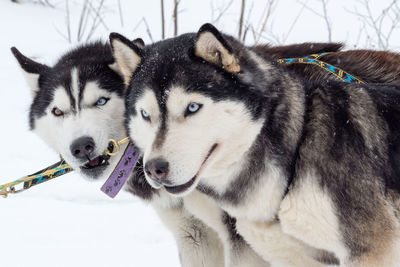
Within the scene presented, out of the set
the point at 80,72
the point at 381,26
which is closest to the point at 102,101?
the point at 80,72

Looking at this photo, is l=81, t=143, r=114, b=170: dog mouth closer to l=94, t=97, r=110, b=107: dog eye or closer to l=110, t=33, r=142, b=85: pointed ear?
l=94, t=97, r=110, b=107: dog eye

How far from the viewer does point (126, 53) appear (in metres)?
2.23

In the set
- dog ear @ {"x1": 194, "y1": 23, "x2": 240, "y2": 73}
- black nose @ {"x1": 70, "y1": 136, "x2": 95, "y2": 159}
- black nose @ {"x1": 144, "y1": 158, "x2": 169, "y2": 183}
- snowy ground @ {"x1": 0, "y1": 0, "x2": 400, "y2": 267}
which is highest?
dog ear @ {"x1": 194, "y1": 23, "x2": 240, "y2": 73}

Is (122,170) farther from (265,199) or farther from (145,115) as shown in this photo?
(265,199)

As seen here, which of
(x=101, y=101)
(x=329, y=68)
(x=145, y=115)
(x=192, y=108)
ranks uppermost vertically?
(x=192, y=108)

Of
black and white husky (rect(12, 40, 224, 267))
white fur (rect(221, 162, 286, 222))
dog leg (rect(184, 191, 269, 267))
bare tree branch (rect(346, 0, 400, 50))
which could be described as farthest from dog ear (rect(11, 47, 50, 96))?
bare tree branch (rect(346, 0, 400, 50))

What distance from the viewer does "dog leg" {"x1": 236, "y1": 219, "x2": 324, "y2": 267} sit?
2256 millimetres

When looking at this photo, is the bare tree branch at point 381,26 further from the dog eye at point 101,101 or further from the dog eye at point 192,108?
the dog eye at point 192,108

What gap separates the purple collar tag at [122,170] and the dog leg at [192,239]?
33 cm

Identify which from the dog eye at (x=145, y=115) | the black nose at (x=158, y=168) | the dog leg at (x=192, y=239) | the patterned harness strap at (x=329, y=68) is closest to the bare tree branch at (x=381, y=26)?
the patterned harness strap at (x=329, y=68)

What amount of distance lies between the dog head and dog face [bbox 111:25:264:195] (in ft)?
1.46

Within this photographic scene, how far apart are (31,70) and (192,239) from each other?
54.4 inches

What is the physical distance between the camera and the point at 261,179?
2.16 m

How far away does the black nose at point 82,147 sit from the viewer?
7.93 feet
